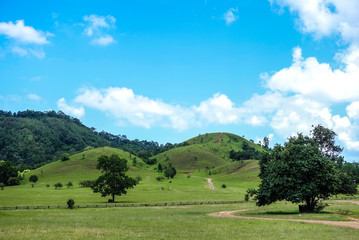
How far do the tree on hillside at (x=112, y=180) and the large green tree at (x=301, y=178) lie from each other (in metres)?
43.8

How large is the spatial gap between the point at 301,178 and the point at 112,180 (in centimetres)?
5105

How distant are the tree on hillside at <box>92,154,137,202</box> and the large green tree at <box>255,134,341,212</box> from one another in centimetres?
4379

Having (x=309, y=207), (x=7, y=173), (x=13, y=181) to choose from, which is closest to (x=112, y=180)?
(x=309, y=207)

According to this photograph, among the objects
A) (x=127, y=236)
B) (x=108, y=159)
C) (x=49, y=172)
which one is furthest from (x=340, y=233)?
(x=49, y=172)

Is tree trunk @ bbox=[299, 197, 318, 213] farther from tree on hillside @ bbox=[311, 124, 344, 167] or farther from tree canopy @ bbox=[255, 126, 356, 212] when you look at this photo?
tree on hillside @ bbox=[311, 124, 344, 167]

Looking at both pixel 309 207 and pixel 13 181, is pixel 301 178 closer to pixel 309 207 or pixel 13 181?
pixel 309 207

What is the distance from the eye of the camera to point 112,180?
79875 mm

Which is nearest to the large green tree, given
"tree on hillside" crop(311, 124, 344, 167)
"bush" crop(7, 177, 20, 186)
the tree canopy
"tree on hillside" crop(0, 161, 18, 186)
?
the tree canopy

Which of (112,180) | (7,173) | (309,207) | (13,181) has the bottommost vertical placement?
(309,207)

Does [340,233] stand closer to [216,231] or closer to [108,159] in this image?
[216,231]

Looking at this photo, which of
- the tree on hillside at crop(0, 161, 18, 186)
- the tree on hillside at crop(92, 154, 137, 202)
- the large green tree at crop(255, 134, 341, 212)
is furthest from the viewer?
the tree on hillside at crop(0, 161, 18, 186)

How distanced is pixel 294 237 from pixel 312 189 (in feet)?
72.2

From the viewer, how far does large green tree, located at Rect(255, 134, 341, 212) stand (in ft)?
142

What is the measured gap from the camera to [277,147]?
50312 mm
